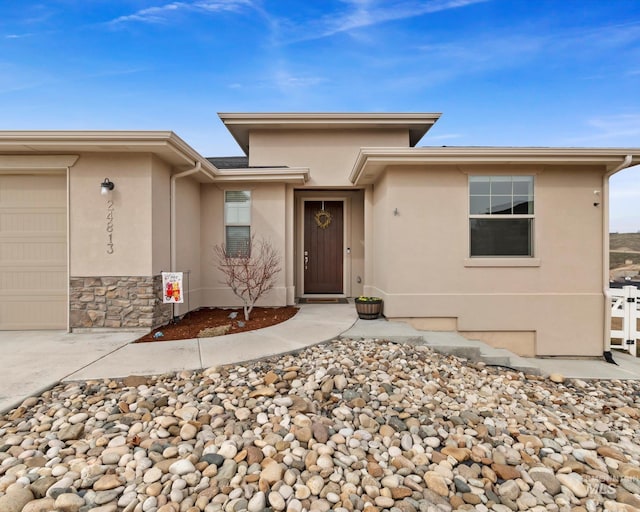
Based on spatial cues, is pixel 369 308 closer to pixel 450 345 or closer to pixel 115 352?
pixel 450 345

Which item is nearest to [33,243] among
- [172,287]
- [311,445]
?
[172,287]

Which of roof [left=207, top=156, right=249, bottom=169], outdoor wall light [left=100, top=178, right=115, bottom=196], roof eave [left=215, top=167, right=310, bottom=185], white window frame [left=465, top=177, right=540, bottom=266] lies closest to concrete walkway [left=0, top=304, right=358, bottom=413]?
outdoor wall light [left=100, top=178, right=115, bottom=196]

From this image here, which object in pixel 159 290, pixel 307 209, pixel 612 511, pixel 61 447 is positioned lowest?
pixel 612 511

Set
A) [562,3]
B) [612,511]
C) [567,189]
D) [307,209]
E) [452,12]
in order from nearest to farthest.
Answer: [612,511]
[567,189]
[562,3]
[452,12]
[307,209]

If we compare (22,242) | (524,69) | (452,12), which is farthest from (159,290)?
(524,69)

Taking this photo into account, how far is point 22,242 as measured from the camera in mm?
5422

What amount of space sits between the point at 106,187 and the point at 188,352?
2965 millimetres

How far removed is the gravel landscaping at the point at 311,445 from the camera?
6.43 feet

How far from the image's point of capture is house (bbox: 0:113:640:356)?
523 cm

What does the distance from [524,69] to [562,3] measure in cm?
231

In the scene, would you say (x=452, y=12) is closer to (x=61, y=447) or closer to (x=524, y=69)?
(x=524, y=69)

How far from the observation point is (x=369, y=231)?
302 inches

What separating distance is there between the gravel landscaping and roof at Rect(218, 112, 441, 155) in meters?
6.12

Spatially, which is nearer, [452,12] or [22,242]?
[22,242]
